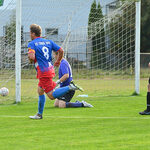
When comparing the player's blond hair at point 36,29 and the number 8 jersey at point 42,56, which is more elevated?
the player's blond hair at point 36,29

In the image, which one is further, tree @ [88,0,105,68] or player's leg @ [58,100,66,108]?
tree @ [88,0,105,68]

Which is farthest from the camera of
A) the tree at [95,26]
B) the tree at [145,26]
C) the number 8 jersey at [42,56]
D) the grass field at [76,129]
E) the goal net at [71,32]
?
the tree at [145,26]

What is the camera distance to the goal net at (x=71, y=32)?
13.2 m

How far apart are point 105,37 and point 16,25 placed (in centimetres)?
554

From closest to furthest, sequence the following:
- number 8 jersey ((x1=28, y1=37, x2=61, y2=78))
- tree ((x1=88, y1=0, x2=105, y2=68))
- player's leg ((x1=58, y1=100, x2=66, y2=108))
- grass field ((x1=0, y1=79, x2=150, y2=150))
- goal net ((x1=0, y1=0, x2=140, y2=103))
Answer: grass field ((x1=0, y1=79, x2=150, y2=150)), number 8 jersey ((x1=28, y1=37, x2=61, y2=78)), player's leg ((x1=58, y1=100, x2=66, y2=108)), goal net ((x1=0, y1=0, x2=140, y2=103)), tree ((x1=88, y1=0, x2=105, y2=68))

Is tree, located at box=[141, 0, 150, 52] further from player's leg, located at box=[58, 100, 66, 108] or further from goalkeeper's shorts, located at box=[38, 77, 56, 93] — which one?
goalkeeper's shorts, located at box=[38, 77, 56, 93]

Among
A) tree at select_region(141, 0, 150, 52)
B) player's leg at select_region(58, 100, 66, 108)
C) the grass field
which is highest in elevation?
tree at select_region(141, 0, 150, 52)

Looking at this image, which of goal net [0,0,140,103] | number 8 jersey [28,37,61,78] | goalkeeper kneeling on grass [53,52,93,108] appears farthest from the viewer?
goal net [0,0,140,103]

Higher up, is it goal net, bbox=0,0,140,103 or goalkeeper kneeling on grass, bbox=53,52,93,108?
goal net, bbox=0,0,140,103

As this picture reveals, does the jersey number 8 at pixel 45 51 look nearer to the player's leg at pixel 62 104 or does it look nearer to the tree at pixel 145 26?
the player's leg at pixel 62 104

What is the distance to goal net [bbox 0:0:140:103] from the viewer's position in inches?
520

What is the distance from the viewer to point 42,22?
14180 mm

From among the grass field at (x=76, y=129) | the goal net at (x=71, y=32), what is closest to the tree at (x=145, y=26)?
the goal net at (x=71, y=32)

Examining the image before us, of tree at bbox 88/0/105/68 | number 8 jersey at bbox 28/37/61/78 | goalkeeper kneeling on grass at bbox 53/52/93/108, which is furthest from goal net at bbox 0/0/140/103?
number 8 jersey at bbox 28/37/61/78
